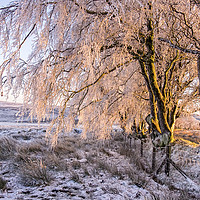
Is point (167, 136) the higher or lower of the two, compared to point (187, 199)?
higher

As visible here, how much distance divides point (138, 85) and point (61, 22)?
3783 mm

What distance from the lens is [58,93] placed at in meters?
2.77

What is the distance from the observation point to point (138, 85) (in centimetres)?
520

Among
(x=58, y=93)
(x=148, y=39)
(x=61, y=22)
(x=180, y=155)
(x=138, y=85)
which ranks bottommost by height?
(x=180, y=155)

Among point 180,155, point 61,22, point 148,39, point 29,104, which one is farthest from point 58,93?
point 180,155

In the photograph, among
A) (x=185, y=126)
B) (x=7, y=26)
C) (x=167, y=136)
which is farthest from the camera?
(x=185, y=126)

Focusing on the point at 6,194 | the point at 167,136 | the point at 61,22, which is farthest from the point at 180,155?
the point at 61,22

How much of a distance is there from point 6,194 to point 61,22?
9.75 ft

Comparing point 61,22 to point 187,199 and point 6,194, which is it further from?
point 187,199

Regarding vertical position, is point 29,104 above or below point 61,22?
below

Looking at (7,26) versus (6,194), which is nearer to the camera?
(7,26)

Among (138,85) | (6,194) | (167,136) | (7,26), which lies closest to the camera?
(7,26)

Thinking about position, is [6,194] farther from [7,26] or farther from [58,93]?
[7,26]

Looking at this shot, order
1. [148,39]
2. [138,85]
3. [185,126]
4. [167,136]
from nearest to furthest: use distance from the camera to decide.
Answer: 1. [148,39]
2. [167,136]
3. [138,85]
4. [185,126]
